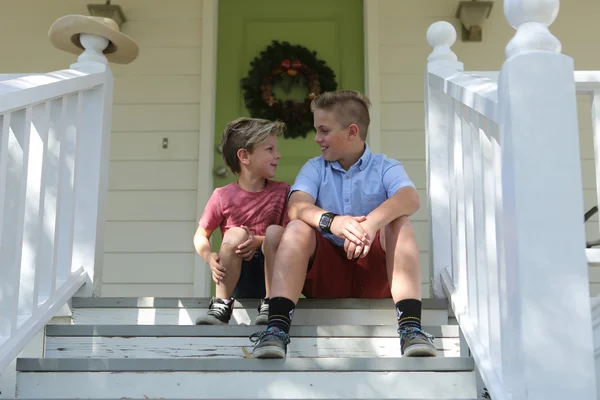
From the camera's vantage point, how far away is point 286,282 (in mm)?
2070

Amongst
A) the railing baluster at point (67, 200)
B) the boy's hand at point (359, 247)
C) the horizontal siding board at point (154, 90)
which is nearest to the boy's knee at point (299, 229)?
the boy's hand at point (359, 247)

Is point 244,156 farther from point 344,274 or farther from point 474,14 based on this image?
point 474,14

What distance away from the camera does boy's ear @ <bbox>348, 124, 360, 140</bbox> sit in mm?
2547

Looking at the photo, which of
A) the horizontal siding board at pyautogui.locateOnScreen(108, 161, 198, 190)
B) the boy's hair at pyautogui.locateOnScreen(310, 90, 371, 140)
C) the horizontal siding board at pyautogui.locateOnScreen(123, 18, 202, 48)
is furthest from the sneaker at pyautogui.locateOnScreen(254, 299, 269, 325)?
the horizontal siding board at pyautogui.locateOnScreen(123, 18, 202, 48)

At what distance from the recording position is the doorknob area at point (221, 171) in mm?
4020

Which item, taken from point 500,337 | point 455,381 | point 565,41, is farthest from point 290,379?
point 565,41

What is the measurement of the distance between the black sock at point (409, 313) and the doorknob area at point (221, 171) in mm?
2126

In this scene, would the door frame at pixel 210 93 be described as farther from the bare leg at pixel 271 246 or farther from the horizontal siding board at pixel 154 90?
the bare leg at pixel 271 246

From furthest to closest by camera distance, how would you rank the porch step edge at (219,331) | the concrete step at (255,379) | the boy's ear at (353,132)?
the boy's ear at (353,132) → the porch step edge at (219,331) → the concrete step at (255,379)

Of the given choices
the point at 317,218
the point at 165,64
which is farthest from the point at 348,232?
the point at 165,64

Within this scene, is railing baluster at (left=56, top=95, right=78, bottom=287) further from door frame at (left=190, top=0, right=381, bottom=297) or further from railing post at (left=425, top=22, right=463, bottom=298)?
door frame at (left=190, top=0, right=381, bottom=297)

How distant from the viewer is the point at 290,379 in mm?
1822

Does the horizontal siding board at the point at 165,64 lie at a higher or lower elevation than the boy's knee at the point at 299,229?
higher

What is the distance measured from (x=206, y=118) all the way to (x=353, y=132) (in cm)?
165
